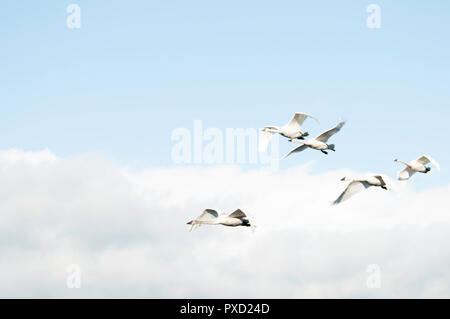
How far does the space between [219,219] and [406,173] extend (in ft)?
75.5

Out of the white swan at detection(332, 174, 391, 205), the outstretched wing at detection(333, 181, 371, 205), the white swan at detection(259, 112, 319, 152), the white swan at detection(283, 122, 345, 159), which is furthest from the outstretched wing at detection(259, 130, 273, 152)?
the outstretched wing at detection(333, 181, 371, 205)

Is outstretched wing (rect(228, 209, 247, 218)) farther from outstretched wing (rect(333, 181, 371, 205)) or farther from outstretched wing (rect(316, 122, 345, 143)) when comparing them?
outstretched wing (rect(316, 122, 345, 143))

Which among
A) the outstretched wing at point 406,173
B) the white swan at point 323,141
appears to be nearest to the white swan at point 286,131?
the white swan at point 323,141

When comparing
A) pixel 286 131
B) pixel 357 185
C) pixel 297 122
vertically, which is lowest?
pixel 357 185

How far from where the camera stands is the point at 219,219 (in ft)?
215

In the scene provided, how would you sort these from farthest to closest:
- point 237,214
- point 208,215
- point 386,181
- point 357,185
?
point 357,185 < point 208,215 < point 386,181 < point 237,214

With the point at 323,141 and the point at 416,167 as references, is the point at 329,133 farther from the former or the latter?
the point at 416,167

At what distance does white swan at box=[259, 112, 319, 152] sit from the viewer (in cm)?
7444

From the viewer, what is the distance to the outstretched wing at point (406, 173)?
75.4 metres

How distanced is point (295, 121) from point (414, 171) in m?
14.0

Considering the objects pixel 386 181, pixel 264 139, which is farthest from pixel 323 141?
pixel 386 181
